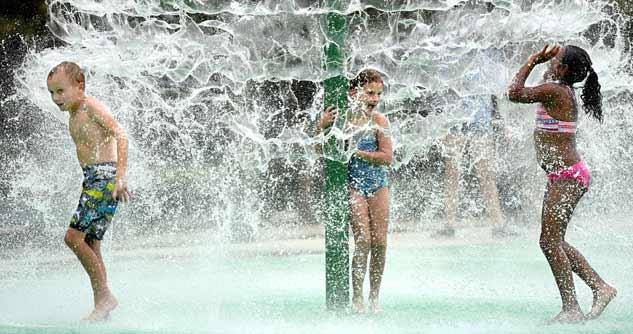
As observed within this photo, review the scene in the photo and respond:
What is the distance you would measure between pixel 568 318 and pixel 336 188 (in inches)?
48.4

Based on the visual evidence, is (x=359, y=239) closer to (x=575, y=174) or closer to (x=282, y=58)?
(x=282, y=58)

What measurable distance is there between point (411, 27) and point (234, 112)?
3.22ft

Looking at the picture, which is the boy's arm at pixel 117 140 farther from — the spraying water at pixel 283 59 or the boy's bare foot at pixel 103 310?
the boy's bare foot at pixel 103 310

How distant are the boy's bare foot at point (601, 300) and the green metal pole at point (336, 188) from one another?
3.83 ft

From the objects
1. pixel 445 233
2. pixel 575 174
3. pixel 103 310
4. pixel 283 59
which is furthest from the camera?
pixel 445 233

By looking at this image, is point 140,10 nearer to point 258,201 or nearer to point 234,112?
point 234,112

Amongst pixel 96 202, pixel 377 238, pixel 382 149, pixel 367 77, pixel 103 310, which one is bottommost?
pixel 103 310

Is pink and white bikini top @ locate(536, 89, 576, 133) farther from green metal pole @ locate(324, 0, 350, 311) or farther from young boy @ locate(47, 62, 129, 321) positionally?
young boy @ locate(47, 62, 129, 321)

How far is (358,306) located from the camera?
5.33 meters

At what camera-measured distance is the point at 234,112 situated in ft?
18.1

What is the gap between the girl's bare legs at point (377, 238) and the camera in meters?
5.45

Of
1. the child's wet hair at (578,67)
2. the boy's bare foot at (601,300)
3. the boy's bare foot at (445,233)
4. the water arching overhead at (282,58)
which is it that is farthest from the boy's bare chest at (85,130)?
the boy's bare foot at (445,233)

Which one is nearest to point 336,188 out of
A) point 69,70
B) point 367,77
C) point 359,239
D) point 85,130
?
point 359,239

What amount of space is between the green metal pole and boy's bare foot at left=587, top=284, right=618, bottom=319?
1.17 meters
